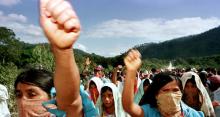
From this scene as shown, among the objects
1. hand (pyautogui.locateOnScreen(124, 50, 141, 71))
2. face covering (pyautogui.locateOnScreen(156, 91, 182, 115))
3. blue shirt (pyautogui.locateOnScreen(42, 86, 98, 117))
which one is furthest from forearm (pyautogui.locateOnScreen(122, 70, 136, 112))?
blue shirt (pyautogui.locateOnScreen(42, 86, 98, 117))

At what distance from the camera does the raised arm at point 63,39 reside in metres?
1.76

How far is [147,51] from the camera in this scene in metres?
174

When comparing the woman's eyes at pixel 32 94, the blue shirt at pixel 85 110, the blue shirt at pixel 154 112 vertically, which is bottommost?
the blue shirt at pixel 154 112

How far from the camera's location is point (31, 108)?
2.42 metres

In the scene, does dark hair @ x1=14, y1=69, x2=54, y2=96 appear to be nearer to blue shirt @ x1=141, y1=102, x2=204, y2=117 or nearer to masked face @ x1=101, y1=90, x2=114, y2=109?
blue shirt @ x1=141, y1=102, x2=204, y2=117

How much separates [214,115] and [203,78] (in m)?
3.23

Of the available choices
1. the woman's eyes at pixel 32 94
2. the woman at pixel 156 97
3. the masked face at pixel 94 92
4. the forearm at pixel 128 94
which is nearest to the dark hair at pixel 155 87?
the woman at pixel 156 97

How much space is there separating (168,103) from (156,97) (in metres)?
0.18

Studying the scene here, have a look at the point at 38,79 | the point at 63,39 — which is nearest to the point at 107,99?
the point at 38,79

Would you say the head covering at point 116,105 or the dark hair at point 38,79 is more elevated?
the dark hair at point 38,79

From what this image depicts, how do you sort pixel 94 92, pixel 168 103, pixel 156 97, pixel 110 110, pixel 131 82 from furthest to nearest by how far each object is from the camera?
1. pixel 94 92
2. pixel 110 110
3. pixel 156 97
4. pixel 168 103
5. pixel 131 82

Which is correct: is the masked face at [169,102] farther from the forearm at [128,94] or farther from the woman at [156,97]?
the forearm at [128,94]

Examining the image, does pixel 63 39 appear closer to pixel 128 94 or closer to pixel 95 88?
pixel 128 94

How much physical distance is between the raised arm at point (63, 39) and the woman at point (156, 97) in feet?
5.92
